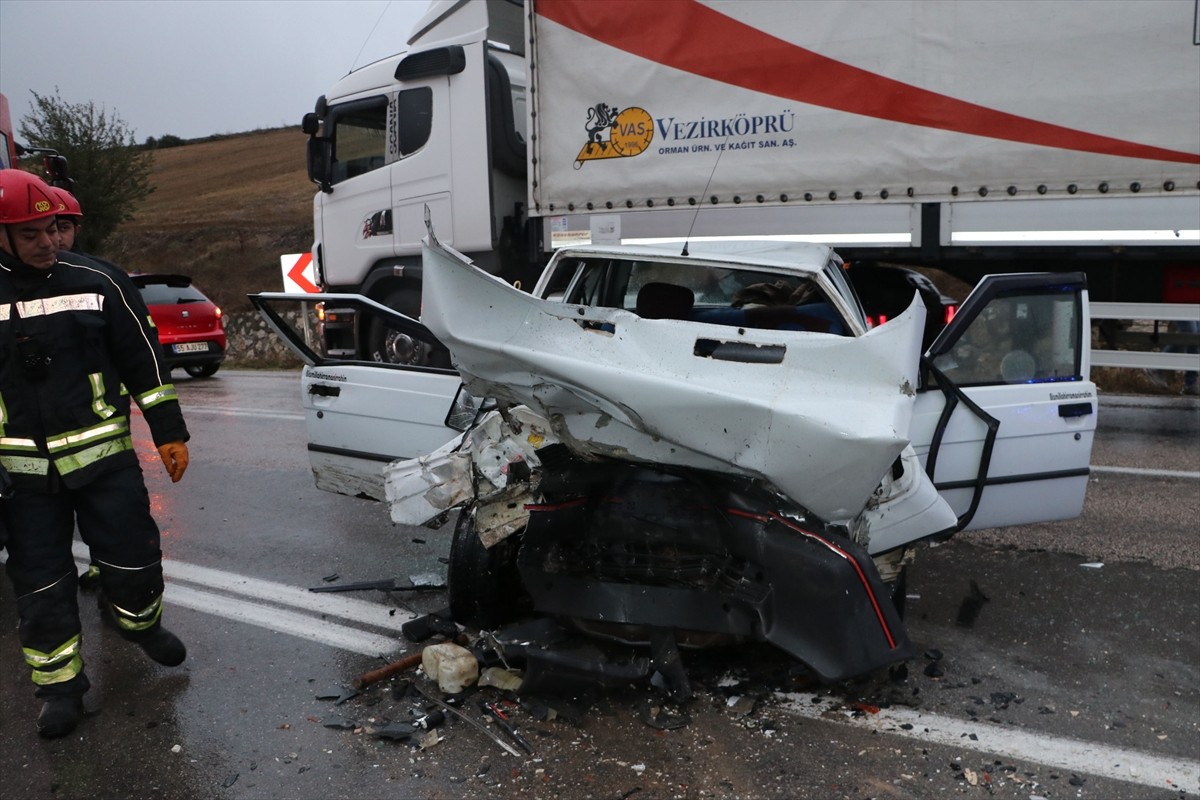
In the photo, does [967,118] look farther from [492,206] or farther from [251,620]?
[251,620]

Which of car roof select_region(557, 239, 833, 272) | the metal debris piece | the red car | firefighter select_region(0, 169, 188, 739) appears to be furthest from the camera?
the red car

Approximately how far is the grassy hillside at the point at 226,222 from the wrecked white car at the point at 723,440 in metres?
23.5

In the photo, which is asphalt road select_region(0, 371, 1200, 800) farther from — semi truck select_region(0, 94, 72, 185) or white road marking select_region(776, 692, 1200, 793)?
semi truck select_region(0, 94, 72, 185)

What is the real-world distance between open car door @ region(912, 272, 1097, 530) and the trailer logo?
395cm

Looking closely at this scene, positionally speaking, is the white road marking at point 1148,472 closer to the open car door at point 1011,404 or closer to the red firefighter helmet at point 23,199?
the open car door at point 1011,404

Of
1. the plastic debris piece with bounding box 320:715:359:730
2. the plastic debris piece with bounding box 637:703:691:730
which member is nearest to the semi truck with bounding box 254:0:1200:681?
the plastic debris piece with bounding box 637:703:691:730

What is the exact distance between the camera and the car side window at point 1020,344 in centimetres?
422

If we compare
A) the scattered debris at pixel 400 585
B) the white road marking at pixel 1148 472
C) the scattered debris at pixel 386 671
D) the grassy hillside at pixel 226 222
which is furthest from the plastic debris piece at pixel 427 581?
the grassy hillside at pixel 226 222

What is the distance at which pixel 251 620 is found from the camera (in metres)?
4.19

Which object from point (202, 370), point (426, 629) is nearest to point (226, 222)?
point (202, 370)

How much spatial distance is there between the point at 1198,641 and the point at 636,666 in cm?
226

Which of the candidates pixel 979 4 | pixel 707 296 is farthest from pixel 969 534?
pixel 979 4

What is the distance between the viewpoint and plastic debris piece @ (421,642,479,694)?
3.41 metres

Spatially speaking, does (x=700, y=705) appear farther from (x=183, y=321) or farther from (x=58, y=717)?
(x=183, y=321)
